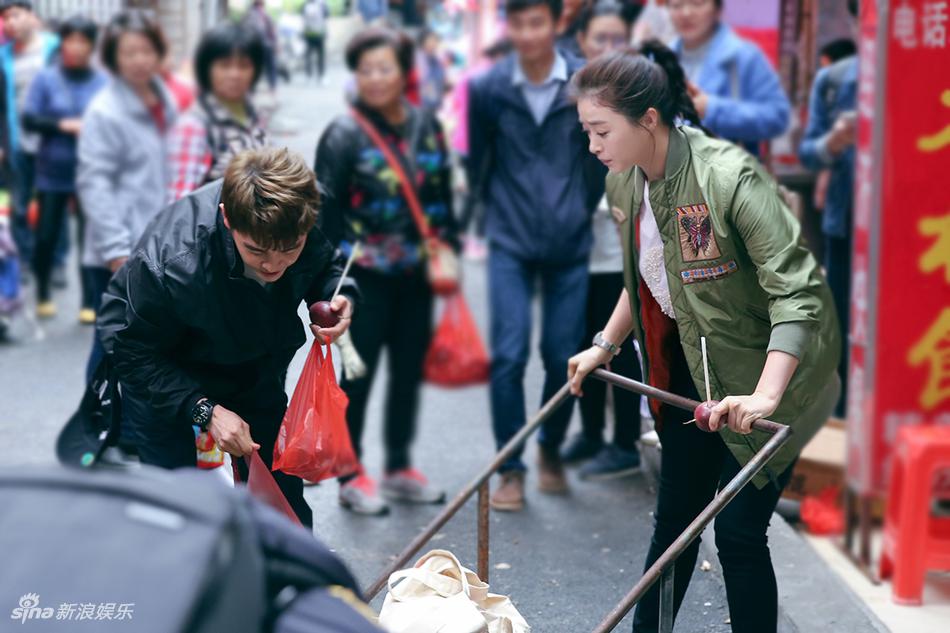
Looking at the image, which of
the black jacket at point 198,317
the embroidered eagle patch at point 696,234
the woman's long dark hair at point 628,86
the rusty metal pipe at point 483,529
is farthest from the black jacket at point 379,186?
the embroidered eagle patch at point 696,234

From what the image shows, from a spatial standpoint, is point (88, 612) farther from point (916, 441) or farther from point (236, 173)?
point (916, 441)

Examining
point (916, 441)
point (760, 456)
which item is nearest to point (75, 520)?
point (760, 456)

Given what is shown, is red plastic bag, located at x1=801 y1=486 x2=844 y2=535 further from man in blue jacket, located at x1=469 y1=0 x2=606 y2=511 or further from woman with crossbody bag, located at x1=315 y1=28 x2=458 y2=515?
woman with crossbody bag, located at x1=315 y1=28 x2=458 y2=515

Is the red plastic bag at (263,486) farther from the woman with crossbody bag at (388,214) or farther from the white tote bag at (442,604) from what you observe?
the woman with crossbody bag at (388,214)

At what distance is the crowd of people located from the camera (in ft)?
11.0

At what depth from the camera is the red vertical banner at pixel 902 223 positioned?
4270mm

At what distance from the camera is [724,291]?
3.37 meters

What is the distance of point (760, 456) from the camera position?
312cm

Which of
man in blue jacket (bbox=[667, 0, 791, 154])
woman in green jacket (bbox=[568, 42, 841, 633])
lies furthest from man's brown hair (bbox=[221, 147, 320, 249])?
man in blue jacket (bbox=[667, 0, 791, 154])

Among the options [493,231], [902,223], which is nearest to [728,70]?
[493,231]

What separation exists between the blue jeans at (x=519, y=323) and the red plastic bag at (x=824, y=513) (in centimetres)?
104

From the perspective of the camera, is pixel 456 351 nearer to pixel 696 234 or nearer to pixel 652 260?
pixel 652 260

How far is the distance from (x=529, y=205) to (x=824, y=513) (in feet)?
5.62

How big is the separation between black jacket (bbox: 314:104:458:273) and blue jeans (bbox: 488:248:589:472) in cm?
35
